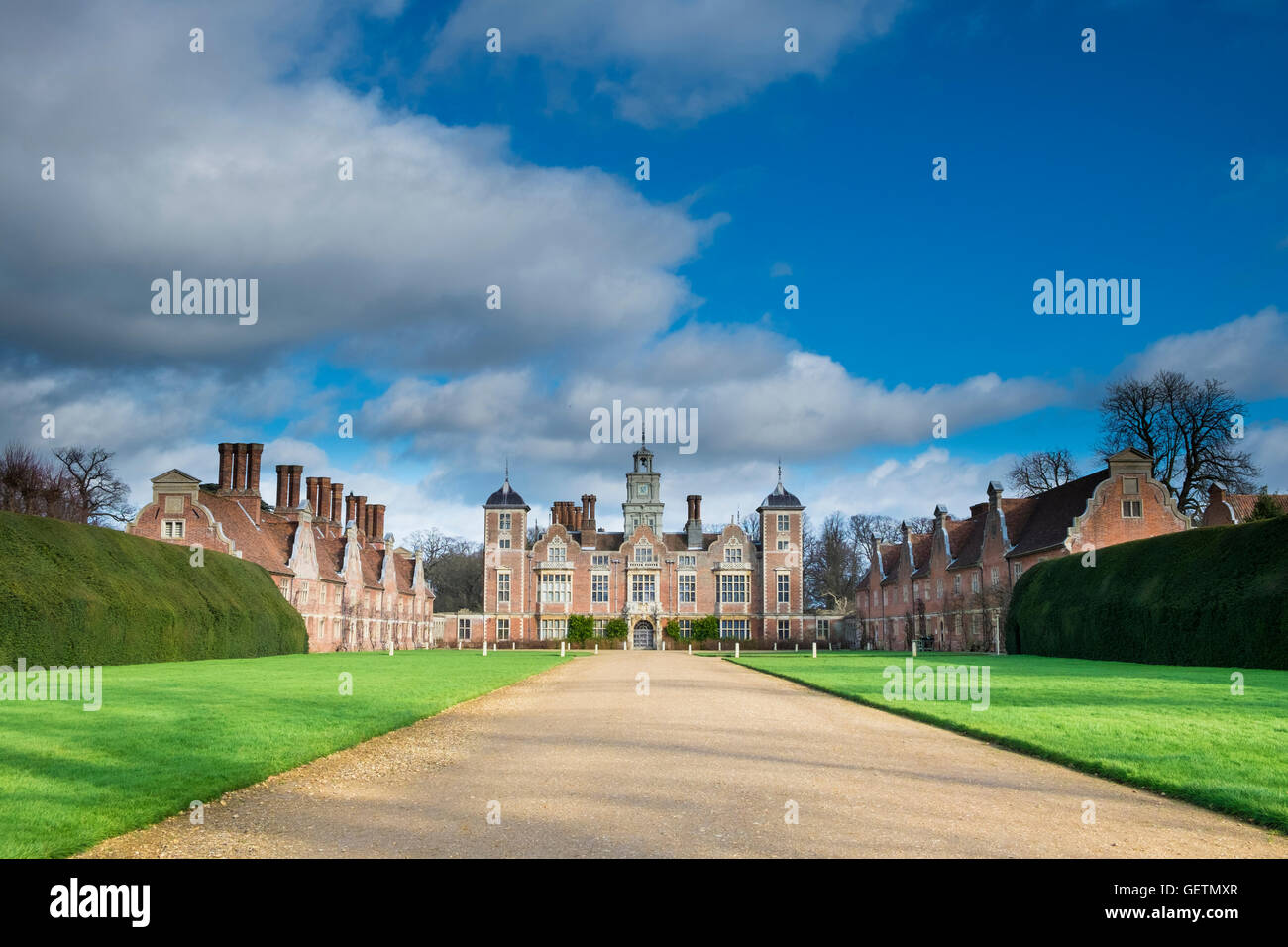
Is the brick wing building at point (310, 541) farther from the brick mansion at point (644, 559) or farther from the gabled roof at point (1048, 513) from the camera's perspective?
the gabled roof at point (1048, 513)

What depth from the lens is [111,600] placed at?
28391mm

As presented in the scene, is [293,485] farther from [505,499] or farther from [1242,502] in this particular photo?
[1242,502]

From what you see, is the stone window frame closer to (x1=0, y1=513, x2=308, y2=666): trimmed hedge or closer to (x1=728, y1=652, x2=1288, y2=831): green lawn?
(x1=0, y1=513, x2=308, y2=666): trimmed hedge

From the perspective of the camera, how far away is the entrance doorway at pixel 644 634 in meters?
75.7

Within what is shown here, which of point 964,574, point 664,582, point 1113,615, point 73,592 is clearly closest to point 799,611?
point 664,582

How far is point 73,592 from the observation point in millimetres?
26828

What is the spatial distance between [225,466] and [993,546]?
44.5 meters

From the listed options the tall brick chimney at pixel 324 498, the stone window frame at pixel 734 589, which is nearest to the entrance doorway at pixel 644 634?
the stone window frame at pixel 734 589

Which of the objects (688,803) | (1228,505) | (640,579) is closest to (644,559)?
(640,579)

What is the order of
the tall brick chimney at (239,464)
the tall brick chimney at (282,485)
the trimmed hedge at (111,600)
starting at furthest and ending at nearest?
the tall brick chimney at (282,485)
the tall brick chimney at (239,464)
the trimmed hedge at (111,600)

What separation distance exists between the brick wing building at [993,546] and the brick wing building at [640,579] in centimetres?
795
